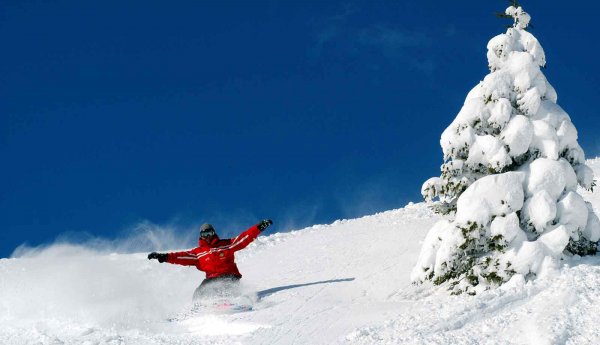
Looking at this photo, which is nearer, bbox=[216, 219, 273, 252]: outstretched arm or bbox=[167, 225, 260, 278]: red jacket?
bbox=[167, 225, 260, 278]: red jacket

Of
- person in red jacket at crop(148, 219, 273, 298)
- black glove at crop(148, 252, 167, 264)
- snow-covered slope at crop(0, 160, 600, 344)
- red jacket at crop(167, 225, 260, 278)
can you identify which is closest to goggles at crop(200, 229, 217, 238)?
person in red jacket at crop(148, 219, 273, 298)

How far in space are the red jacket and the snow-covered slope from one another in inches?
35.1

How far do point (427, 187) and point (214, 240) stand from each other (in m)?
5.86

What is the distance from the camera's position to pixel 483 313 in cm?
1107

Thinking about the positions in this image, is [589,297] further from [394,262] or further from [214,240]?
[214,240]

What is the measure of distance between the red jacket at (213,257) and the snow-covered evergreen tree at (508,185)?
521 centimetres

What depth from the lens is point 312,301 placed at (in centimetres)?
1423

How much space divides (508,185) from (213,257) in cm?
734

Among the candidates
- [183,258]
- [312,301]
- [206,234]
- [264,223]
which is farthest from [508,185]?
[183,258]

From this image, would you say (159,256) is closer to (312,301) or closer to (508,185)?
(312,301)

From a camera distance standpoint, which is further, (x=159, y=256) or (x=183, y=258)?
(x=183, y=258)

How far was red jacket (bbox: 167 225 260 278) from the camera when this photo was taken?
54.0 feet

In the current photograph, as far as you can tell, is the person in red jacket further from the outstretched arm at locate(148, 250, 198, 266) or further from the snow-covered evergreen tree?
the snow-covered evergreen tree

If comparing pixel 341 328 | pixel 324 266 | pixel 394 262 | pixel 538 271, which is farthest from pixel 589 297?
pixel 324 266
